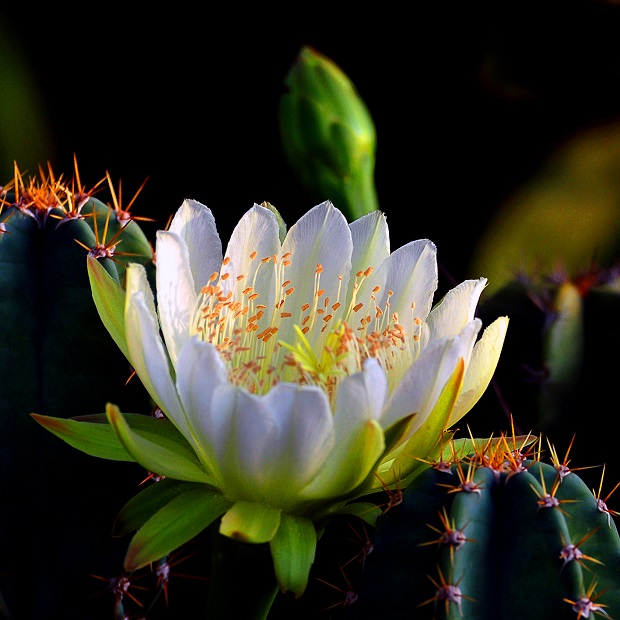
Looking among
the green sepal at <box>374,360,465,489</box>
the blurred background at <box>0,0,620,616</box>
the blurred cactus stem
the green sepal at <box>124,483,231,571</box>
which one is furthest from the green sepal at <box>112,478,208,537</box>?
the blurred background at <box>0,0,620,616</box>

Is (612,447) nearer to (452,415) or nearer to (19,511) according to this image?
(452,415)

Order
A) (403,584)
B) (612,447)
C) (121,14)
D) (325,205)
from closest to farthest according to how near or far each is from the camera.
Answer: (403,584), (325,205), (612,447), (121,14)

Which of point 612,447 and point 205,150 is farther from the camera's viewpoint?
point 205,150

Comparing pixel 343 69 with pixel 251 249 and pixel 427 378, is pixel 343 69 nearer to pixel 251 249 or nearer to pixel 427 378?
pixel 251 249

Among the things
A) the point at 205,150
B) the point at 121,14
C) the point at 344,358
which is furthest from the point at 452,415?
the point at 121,14

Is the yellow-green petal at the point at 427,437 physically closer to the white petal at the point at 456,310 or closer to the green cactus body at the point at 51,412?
the white petal at the point at 456,310

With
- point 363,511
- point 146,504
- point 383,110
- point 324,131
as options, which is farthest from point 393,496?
point 383,110

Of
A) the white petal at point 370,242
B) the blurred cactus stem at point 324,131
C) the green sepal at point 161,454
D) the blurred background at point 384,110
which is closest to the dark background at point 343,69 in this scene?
the blurred background at point 384,110

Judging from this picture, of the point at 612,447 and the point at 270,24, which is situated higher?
the point at 270,24
